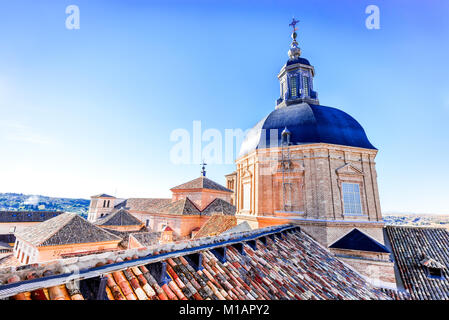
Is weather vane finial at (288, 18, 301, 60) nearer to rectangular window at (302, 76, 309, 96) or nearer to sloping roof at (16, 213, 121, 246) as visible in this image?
rectangular window at (302, 76, 309, 96)

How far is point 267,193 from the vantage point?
1271 cm

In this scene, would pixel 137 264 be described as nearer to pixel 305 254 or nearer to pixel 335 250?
pixel 305 254

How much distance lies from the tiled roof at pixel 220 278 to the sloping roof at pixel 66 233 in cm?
1845

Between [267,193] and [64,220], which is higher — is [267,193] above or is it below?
above

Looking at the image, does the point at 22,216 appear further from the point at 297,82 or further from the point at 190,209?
the point at 297,82

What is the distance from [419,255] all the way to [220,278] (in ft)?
47.1

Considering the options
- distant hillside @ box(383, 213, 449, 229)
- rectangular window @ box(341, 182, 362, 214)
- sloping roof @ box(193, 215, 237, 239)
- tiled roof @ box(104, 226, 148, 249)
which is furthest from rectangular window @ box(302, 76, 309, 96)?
distant hillside @ box(383, 213, 449, 229)

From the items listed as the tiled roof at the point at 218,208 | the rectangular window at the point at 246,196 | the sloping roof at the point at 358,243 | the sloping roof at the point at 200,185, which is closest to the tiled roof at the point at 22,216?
the sloping roof at the point at 200,185

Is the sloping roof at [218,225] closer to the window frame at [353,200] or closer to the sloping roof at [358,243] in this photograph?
the sloping roof at [358,243]

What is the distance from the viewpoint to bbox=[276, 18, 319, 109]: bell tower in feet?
52.8
